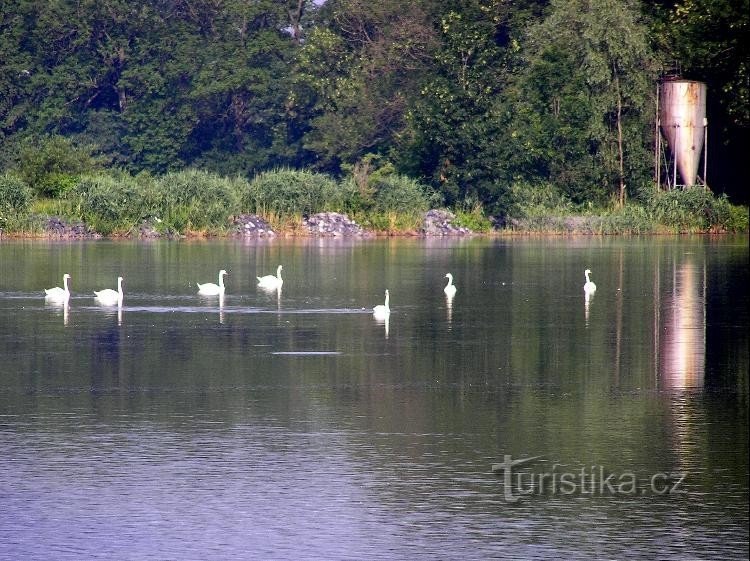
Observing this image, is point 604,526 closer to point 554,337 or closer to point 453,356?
point 453,356

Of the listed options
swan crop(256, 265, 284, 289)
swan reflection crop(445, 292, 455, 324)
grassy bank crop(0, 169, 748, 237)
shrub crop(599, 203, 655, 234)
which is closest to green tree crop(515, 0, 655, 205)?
grassy bank crop(0, 169, 748, 237)

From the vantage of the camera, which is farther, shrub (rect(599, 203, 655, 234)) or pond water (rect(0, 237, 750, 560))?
shrub (rect(599, 203, 655, 234))

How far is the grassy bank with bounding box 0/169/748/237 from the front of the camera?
6550cm

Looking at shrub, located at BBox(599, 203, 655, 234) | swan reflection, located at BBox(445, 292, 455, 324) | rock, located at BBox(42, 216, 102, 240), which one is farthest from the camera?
shrub, located at BBox(599, 203, 655, 234)

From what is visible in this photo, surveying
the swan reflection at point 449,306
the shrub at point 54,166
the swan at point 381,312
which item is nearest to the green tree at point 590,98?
the shrub at point 54,166

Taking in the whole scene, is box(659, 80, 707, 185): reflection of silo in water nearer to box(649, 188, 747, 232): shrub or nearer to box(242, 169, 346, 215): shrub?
box(649, 188, 747, 232): shrub

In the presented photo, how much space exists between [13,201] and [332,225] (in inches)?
567

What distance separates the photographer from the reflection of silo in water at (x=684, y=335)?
2070 centimetres

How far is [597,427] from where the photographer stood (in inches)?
651

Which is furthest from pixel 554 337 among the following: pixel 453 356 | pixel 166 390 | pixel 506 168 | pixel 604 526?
pixel 506 168

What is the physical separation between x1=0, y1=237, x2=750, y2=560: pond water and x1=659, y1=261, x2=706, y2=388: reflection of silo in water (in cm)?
8

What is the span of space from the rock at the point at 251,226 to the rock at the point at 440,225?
25.0ft

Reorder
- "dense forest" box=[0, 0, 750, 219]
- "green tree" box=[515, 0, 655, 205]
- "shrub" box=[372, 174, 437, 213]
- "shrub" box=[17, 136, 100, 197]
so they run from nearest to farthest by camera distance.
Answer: "shrub" box=[17, 136, 100, 197] → "shrub" box=[372, 174, 437, 213] → "green tree" box=[515, 0, 655, 205] → "dense forest" box=[0, 0, 750, 219]

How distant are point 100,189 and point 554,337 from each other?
42998mm
